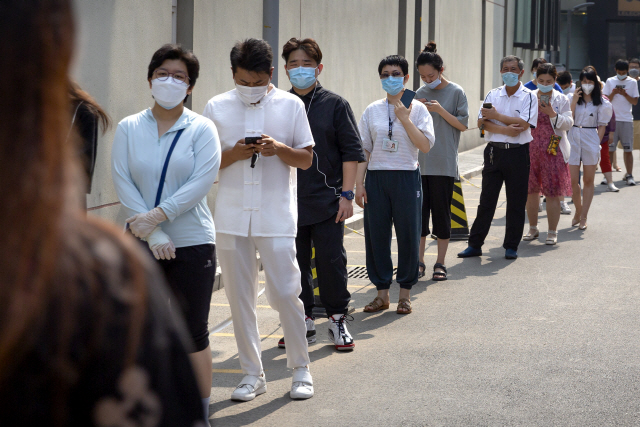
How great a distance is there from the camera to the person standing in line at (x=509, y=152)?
29.3ft

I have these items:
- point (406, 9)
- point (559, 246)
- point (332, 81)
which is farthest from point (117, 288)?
point (406, 9)

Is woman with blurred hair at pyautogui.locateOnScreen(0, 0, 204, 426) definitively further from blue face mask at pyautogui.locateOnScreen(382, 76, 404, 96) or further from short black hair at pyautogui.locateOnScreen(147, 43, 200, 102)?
blue face mask at pyautogui.locateOnScreen(382, 76, 404, 96)

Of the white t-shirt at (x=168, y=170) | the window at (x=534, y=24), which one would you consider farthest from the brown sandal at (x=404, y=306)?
the window at (x=534, y=24)

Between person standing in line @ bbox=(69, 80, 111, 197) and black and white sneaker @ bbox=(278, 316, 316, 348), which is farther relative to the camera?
black and white sneaker @ bbox=(278, 316, 316, 348)

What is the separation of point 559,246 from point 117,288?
369 inches

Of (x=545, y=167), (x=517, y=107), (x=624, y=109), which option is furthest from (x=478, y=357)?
(x=624, y=109)

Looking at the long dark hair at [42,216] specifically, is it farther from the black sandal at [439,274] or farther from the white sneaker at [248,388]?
the black sandal at [439,274]

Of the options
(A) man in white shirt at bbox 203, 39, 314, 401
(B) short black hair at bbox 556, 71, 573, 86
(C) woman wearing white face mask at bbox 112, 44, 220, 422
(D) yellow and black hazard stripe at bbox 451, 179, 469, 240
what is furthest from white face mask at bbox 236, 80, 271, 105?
(B) short black hair at bbox 556, 71, 573, 86

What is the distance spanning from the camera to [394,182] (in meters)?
6.79

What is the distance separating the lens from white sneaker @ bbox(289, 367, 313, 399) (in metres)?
4.73

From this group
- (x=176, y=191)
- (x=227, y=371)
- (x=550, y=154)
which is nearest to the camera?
(x=176, y=191)

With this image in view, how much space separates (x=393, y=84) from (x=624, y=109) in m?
10.8

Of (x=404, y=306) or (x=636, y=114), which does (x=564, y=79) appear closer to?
(x=636, y=114)

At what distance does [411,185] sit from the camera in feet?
22.2
